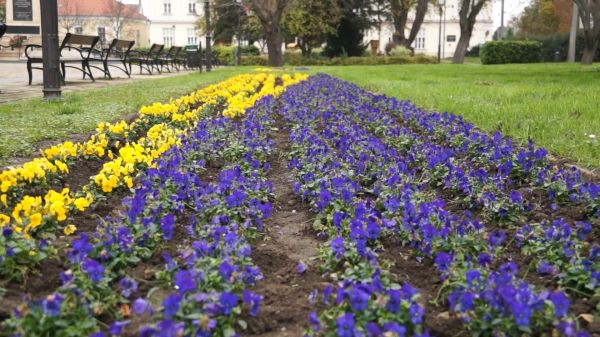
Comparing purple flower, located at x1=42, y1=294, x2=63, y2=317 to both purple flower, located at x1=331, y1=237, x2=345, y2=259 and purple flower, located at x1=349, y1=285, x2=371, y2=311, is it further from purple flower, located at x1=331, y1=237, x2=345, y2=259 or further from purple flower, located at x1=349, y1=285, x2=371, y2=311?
purple flower, located at x1=331, y1=237, x2=345, y2=259

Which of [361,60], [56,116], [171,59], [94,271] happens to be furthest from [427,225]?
[361,60]

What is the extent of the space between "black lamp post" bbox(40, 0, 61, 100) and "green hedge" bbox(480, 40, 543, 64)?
111ft

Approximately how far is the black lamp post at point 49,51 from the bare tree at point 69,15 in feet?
180

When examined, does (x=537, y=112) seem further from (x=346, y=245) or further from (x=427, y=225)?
(x=346, y=245)

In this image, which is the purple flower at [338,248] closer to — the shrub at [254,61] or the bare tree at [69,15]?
the shrub at [254,61]

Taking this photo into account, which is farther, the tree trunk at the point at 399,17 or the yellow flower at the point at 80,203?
the tree trunk at the point at 399,17

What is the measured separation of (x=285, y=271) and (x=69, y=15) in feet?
229

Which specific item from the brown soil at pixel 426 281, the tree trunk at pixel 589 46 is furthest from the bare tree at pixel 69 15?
the brown soil at pixel 426 281

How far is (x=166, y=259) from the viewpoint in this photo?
2262mm

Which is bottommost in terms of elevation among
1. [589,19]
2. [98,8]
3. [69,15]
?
[589,19]

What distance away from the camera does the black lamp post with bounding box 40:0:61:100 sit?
27.5 feet

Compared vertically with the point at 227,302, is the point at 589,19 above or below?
above

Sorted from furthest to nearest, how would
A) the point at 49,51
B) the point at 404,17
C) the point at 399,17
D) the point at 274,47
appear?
the point at 404,17 → the point at 399,17 → the point at 274,47 → the point at 49,51

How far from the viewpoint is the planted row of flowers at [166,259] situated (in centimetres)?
188
